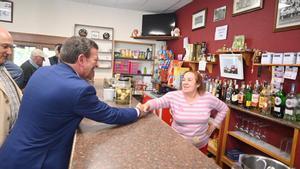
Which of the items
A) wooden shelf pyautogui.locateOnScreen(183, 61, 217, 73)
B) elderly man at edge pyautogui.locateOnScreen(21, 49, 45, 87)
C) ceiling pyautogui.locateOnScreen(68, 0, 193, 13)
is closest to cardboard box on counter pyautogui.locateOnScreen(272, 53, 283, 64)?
wooden shelf pyautogui.locateOnScreen(183, 61, 217, 73)

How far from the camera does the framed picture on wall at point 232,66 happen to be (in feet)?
9.29

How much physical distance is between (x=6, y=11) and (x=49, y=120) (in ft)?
14.8

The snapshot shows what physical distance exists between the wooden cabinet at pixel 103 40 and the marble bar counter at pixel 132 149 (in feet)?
13.1

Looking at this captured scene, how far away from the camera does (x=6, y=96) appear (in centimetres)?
143

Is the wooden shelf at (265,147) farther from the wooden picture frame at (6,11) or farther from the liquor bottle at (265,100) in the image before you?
the wooden picture frame at (6,11)

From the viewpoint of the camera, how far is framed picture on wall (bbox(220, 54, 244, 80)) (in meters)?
2.83

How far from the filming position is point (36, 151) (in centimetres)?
107

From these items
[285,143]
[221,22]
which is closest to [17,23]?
[221,22]

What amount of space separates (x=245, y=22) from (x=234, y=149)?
5.48ft

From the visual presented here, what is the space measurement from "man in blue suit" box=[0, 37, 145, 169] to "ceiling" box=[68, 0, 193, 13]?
3.83 meters

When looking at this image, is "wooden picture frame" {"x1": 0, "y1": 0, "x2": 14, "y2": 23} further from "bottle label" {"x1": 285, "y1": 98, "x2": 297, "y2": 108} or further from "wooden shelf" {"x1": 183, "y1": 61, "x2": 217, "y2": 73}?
"bottle label" {"x1": 285, "y1": 98, "x2": 297, "y2": 108}

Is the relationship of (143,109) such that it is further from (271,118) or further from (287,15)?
(287,15)

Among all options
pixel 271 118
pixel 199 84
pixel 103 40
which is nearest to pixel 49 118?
pixel 199 84

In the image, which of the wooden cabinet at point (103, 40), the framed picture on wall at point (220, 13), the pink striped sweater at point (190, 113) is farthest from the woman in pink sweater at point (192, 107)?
the wooden cabinet at point (103, 40)
